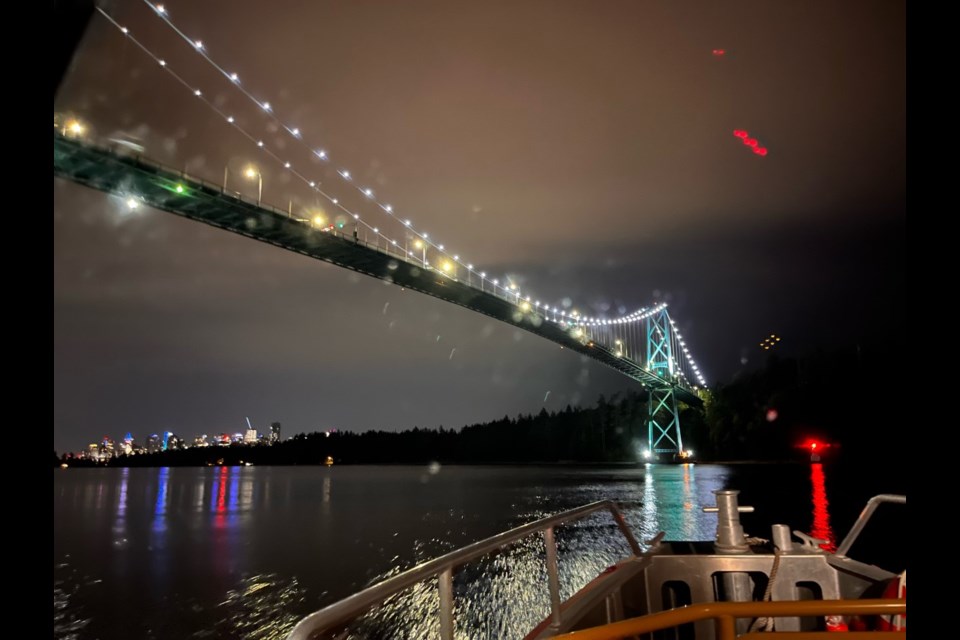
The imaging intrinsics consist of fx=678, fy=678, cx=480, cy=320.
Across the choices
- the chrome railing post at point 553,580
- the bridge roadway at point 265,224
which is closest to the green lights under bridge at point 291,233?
the bridge roadway at point 265,224

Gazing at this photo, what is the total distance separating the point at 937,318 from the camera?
1068 millimetres

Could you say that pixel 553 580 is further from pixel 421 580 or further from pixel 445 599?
pixel 421 580

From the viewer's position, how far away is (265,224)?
94.8 feet

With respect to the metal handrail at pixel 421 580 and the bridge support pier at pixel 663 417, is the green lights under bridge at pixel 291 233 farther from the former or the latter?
the metal handrail at pixel 421 580

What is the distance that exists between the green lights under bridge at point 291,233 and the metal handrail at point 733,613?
2493 centimetres

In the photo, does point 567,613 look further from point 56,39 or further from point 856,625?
point 56,39

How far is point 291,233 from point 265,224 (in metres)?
1.32

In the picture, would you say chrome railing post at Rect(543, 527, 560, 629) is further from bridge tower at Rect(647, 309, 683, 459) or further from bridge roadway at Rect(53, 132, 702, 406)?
bridge tower at Rect(647, 309, 683, 459)

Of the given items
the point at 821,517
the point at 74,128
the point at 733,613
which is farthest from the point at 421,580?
the point at 74,128

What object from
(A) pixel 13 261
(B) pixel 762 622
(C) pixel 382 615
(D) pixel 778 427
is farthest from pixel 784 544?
(D) pixel 778 427

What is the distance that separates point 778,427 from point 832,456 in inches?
210

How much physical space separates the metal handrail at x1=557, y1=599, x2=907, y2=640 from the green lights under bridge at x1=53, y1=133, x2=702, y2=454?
24934mm

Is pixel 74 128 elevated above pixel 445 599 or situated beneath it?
elevated above

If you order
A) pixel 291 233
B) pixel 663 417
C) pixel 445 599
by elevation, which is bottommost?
pixel 445 599
